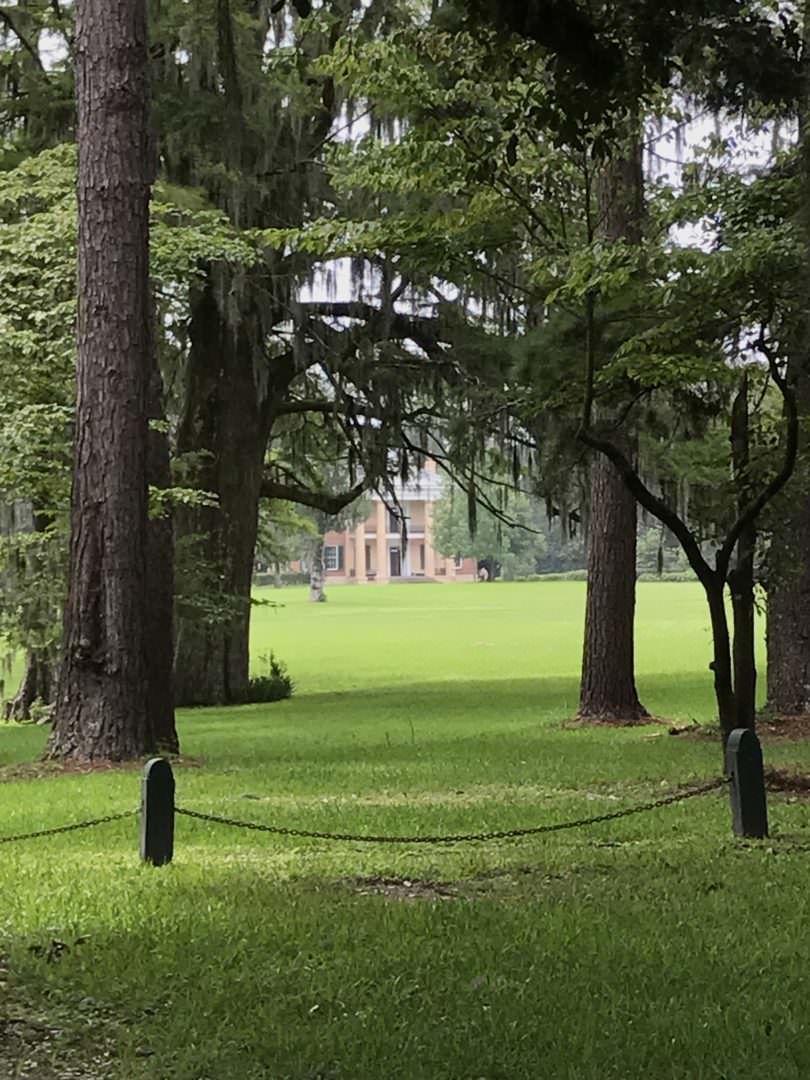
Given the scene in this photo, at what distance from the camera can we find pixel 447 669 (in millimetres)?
31266

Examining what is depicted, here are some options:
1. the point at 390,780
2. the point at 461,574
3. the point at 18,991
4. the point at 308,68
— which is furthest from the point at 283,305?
the point at 461,574

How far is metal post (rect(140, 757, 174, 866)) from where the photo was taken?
5.99 m

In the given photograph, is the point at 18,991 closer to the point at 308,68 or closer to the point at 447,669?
the point at 308,68

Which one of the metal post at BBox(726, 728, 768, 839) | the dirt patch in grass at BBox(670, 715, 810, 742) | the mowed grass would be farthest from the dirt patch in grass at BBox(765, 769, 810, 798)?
the dirt patch in grass at BBox(670, 715, 810, 742)

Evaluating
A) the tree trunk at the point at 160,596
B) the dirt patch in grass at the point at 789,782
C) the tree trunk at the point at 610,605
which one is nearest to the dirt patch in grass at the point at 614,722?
the tree trunk at the point at 610,605

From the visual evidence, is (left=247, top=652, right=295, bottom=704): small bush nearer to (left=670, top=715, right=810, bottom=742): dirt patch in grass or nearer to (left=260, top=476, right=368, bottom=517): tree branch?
(left=260, top=476, right=368, bottom=517): tree branch

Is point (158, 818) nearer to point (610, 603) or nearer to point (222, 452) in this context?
point (610, 603)

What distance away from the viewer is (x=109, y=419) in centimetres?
1071

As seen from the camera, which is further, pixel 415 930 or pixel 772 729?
pixel 772 729

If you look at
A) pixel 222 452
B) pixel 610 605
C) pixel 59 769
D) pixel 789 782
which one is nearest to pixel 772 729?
pixel 610 605

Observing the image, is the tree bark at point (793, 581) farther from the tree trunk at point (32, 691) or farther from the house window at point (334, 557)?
the house window at point (334, 557)

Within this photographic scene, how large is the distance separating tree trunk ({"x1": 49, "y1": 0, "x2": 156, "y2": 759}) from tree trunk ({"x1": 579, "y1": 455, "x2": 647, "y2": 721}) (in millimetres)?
5443

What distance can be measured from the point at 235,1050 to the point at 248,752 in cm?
937

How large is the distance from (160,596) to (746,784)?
24.8 feet
